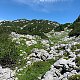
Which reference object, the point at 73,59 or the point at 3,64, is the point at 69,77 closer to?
the point at 73,59

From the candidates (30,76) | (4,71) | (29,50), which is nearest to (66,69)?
(30,76)

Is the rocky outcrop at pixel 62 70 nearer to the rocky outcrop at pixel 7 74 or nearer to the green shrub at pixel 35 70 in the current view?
the green shrub at pixel 35 70

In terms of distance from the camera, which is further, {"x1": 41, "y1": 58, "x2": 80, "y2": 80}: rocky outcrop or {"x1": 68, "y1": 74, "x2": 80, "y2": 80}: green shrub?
{"x1": 41, "y1": 58, "x2": 80, "y2": 80}: rocky outcrop

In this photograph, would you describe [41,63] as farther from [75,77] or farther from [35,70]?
[75,77]

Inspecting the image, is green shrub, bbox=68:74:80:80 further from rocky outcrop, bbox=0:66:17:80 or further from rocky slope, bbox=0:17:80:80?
rocky outcrop, bbox=0:66:17:80

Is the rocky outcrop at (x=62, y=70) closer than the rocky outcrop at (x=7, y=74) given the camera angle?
Yes

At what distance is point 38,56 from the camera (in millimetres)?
24406

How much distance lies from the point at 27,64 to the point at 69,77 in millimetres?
6966

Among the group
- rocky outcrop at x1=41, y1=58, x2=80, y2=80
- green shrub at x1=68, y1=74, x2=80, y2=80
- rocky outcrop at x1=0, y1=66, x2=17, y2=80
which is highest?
rocky outcrop at x1=0, y1=66, x2=17, y2=80

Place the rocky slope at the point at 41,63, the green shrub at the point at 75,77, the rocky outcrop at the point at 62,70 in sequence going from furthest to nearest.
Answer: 1. the rocky slope at the point at 41,63
2. the rocky outcrop at the point at 62,70
3. the green shrub at the point at 75,77

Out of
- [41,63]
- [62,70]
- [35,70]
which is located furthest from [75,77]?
[41,63]

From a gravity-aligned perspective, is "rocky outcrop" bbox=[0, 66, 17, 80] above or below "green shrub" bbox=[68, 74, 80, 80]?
above

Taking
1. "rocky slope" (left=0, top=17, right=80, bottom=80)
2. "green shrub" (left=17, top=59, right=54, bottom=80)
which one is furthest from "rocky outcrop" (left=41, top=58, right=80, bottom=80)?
"green shrub" (left=17, top=59, right=54, bottom=80)

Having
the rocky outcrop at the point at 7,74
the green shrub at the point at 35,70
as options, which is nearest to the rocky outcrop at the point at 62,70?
the green shrub at the point at 35,70
